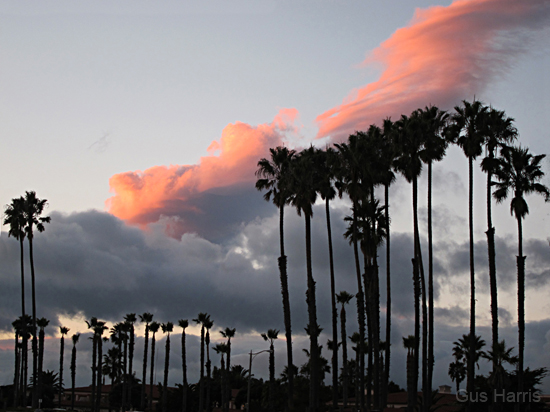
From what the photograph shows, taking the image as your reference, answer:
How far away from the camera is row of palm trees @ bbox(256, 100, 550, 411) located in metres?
53.5

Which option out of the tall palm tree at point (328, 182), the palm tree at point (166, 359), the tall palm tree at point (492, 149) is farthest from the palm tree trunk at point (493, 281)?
the palm tree at point (166, 359)

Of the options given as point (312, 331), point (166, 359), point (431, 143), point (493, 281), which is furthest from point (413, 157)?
point (166, 359)

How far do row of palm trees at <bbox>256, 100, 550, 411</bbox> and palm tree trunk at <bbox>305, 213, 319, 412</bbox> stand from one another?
Answer: 9 centimetres

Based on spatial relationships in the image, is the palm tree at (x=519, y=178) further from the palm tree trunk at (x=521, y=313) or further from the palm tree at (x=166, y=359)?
the palm tree at (x=166, y=359)

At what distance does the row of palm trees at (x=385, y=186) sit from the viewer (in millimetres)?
53469

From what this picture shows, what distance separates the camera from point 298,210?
5781 centimetres

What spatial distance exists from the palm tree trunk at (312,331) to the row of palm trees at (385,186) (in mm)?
89

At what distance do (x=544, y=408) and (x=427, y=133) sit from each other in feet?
86.2

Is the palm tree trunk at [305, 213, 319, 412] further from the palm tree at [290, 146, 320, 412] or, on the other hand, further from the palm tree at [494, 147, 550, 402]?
the palm tree at [494, 147, 550, 402]

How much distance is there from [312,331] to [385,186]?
1593 cm

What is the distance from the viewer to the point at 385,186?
5931cm

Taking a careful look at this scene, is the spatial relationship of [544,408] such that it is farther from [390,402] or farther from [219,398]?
[219,398]

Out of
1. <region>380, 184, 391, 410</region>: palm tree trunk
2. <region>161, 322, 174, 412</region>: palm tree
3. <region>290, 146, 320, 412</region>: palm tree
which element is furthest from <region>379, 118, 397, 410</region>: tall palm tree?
<region>161, 322, 174, 412</region>: palm tree

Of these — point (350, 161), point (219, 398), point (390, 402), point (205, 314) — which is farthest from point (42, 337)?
point (350, 161)
